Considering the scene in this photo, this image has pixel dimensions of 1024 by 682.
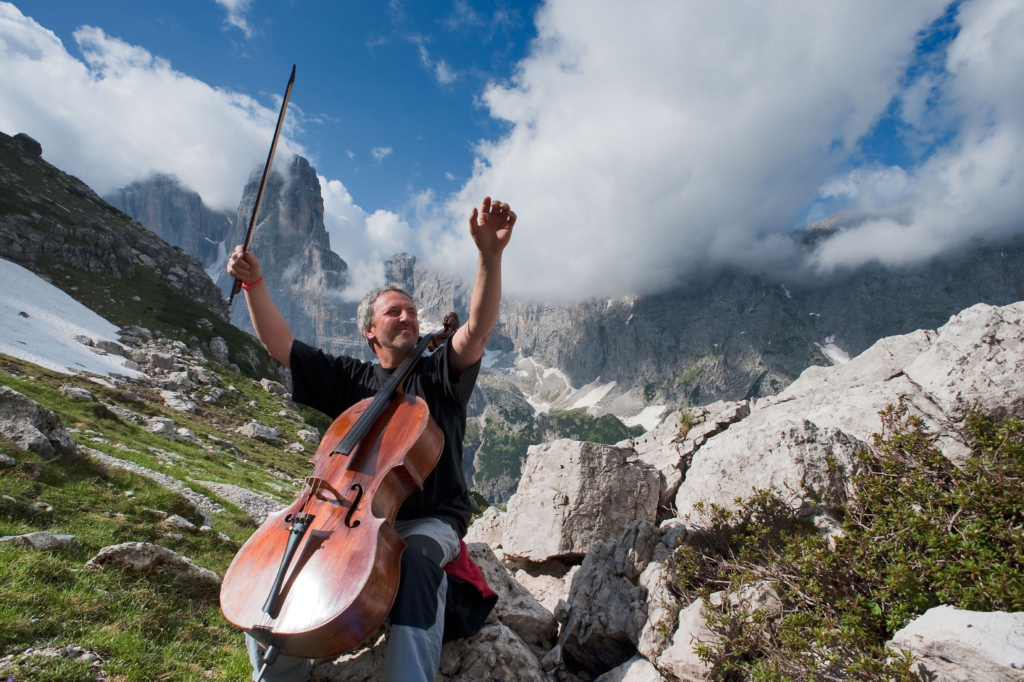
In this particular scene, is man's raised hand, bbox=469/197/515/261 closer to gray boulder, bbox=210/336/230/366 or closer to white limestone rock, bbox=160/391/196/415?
white limestone rock, bbox=160/391/196/415

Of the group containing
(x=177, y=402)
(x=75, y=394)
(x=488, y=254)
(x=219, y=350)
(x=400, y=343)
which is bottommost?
(x=177, y=402)

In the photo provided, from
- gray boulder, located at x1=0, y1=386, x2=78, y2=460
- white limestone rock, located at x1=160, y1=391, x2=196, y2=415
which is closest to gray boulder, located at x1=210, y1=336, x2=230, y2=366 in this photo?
white limestone rock, located at x1=160, y1=391, x2=196, y2=415

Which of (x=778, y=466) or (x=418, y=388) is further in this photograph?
(x=778, y=466)

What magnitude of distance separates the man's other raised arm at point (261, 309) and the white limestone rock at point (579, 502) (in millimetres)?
5476

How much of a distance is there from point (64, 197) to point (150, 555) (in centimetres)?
11161

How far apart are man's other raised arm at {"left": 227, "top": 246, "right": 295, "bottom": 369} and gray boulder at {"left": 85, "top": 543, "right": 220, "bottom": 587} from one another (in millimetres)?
2899

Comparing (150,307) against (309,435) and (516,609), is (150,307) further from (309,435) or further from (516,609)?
(516,609)

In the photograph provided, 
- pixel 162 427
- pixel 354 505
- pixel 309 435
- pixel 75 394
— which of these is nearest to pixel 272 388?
pixel 309 435

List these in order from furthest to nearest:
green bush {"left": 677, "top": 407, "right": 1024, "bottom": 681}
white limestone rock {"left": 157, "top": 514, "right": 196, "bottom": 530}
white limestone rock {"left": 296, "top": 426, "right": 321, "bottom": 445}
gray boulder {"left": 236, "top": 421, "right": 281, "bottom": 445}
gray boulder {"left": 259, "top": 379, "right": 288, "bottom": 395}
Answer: gray boulder {"left": 259, "top": 379, "right": 288, "bottom": 395} → white limestone rock {"left": 296, "top": 426, "right": 321, "bottom": 445} → gray boulder {"left": 236, "top": 421, "right": 281, "bottom": 445} → white limestone rock {"left": 157, "top": 514, "right": 196, "bottom": 530} → green bush {"left": 677, "top": 407, "right": 1024, "bottom": 681}

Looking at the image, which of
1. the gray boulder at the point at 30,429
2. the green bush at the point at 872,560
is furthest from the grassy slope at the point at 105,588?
the green bush at the point at 872,560

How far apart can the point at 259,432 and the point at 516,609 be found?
1403 inches

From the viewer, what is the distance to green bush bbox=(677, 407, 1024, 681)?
398cm

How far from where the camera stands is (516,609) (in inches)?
231

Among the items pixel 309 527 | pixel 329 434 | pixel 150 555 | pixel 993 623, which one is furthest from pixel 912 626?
pixel 150 555
